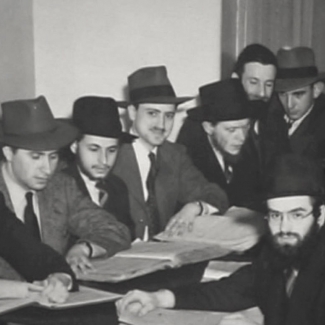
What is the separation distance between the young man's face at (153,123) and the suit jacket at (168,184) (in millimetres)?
110

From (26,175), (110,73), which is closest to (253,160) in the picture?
(110,73)

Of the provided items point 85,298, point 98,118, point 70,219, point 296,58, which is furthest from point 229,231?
point 296,58

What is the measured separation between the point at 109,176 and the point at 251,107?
1003 mm

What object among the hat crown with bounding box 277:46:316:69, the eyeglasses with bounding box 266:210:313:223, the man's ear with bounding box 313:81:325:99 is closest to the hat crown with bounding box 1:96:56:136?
the eyeglasses with bounding box 266:210:313:223

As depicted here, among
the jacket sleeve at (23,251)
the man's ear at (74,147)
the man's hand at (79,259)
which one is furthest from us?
the man's ear at (74,147)

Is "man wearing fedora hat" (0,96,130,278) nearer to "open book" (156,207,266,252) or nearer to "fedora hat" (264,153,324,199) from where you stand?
"open book" (156,207,266,252)

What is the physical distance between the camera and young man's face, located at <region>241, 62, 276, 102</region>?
5.40m

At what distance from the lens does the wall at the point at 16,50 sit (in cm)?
540

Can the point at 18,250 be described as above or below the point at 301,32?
below

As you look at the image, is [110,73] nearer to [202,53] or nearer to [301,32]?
[202,53]

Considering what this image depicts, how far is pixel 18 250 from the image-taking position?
135 inches

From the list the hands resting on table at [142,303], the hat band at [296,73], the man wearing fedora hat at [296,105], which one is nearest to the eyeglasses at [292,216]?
the hands resting on table at [142,303]

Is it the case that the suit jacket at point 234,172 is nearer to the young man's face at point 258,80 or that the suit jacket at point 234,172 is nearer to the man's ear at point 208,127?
the man's ear at point 208,127

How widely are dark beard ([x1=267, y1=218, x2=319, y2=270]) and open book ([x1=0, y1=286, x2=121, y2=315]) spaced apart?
1.86 feet
